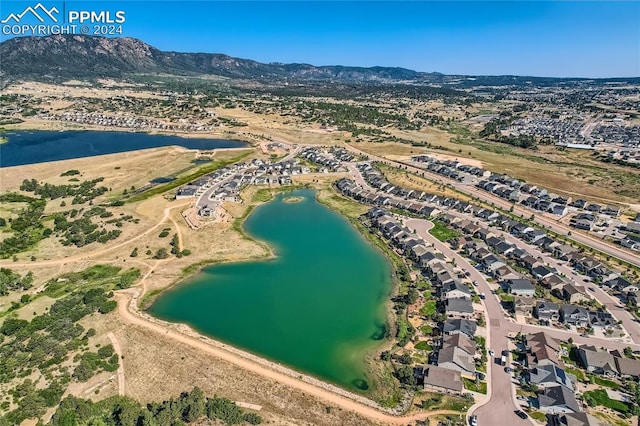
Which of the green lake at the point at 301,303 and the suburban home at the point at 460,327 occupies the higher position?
the suburban home at the point at 460,327

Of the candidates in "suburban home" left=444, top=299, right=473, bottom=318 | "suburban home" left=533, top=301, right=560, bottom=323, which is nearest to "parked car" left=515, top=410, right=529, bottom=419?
"suburban home" left=444, top=299, right=473, bottom=318

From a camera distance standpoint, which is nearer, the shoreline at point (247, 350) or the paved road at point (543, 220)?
the shoreline at point (247, 350)

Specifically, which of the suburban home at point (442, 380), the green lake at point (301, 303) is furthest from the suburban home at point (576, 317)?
the green lake at point (301, 303)

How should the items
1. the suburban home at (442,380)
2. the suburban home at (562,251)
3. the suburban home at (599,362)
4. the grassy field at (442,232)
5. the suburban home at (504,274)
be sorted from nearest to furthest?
1. the suburban home at (442,380)
2. the suburban home at (599,362)
3. the suburban home at (504,274)
4. the suburban home at (562,251)
5. the grassy field at (442,232)

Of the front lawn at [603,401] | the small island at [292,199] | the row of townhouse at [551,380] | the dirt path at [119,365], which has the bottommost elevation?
the dirt path at [119,365]

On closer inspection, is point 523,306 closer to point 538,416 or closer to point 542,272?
point 542,272

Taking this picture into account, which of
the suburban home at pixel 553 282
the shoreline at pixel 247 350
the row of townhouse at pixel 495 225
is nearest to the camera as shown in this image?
the shoreline at pixel 247 350

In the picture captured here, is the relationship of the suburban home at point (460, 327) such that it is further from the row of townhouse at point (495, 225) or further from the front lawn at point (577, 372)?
the row of townhouse at point (495, 225)
